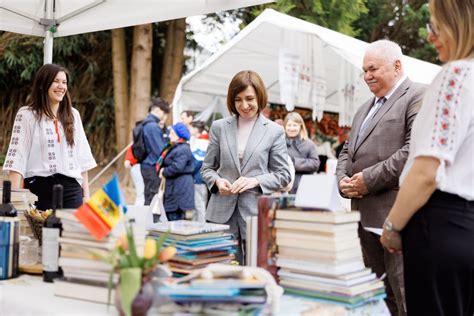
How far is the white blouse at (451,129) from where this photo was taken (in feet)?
4.99

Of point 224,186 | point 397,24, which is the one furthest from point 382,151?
point 397,24

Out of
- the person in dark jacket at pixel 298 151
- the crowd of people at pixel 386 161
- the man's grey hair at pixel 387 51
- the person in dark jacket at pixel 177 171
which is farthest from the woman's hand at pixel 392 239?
the person in dark jacket at pixel 177 171

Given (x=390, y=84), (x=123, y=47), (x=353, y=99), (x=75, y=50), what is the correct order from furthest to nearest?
1. (x=75, y=50)
2. (x=123, y=47)
3. (x=353, y=99)
4. (x=390, y=84)

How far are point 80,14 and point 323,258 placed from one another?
112 inches

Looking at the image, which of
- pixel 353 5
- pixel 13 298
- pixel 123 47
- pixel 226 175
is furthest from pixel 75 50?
pixel 13 298

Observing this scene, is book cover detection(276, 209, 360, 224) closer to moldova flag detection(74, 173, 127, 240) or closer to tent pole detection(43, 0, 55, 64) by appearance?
moldova flag detection(74, 173, 127, 240)

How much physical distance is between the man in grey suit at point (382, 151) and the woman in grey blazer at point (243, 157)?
37cm

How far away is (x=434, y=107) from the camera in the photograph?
1.55 meters

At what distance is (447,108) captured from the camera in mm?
1533

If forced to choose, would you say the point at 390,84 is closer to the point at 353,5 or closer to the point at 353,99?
the point at 353,99

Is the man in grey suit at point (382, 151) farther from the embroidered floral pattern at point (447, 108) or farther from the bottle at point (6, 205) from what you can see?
the bottle at point (6, 205)

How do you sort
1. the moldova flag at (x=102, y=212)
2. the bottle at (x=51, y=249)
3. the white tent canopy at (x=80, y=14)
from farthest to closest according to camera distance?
the white tent canopy at (x=80, y=14)
the bottle at (x=51, y=249)
the moldova flag at (x=102, y=212)

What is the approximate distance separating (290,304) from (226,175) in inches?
54.1

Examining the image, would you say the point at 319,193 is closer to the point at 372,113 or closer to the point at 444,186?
the point at 444,186
